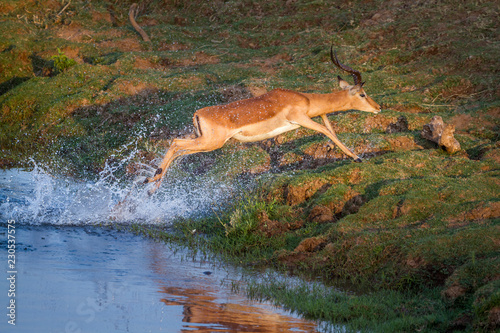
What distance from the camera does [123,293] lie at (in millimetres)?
5281

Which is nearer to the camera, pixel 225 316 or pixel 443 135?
pixel 225 316

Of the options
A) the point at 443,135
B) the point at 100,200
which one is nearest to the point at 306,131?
the point at 443,135

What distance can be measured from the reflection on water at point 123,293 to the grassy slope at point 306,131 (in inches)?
23.7

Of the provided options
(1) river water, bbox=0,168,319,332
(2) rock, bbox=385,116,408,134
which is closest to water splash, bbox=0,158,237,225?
(1) river water, bbox=0,168,319,332

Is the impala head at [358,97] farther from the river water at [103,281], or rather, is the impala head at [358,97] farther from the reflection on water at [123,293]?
the reflection on water at [123,293]

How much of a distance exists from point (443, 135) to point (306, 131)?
2590mm

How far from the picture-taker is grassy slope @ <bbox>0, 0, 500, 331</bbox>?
19.6 feet

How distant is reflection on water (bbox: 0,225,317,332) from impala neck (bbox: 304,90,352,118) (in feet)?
10.7

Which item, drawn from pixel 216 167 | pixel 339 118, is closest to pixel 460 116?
pixel 339 118

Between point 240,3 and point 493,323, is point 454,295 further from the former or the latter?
point 240,3

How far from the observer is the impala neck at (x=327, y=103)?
914 centimetres

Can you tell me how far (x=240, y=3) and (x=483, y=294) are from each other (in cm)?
1535

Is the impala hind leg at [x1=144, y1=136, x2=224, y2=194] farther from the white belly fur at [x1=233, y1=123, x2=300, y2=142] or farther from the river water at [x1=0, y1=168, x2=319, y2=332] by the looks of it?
the river water at [x1=0, y1=168, x2=319, y2=332]

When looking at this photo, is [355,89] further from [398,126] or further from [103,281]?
[103,281]
